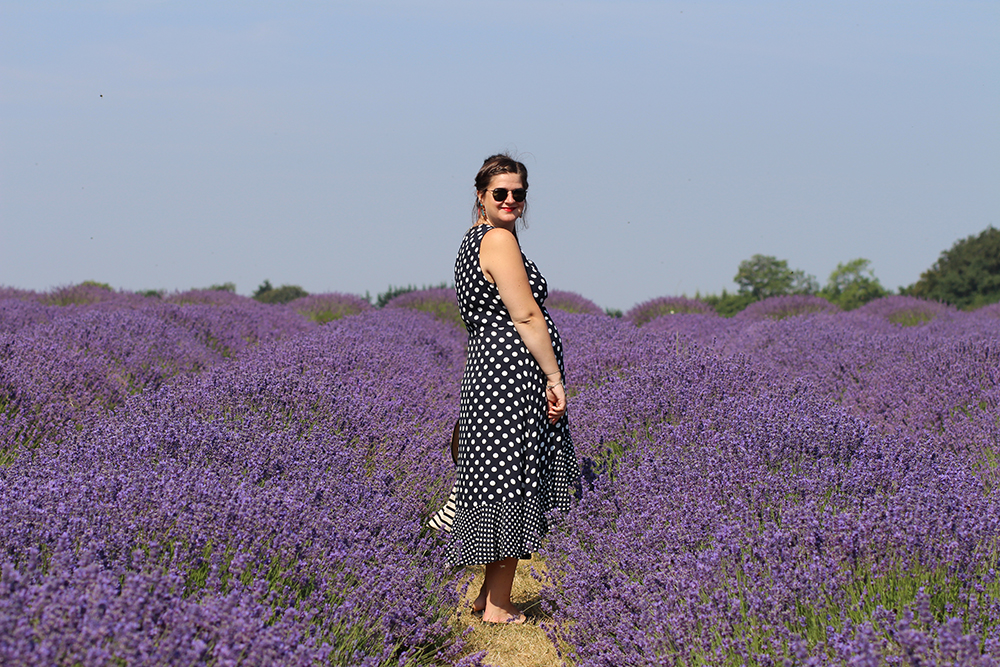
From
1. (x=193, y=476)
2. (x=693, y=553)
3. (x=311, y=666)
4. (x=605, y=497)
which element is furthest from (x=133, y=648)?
(x=605, y=497)

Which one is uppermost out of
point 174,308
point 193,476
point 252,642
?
point 174,308

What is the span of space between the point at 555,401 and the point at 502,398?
20 cm

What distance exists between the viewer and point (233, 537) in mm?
2301

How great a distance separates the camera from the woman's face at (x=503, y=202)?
328cm

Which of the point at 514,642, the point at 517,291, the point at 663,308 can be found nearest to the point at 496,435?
the point at 517,291

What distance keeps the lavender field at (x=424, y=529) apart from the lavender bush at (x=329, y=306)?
8.75 meters

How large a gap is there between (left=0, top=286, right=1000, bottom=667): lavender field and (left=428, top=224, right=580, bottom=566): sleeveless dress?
0.50 ft

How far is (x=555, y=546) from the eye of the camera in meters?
3.14

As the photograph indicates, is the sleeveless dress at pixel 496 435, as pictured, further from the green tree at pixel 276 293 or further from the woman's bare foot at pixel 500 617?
the green tree at pixel 276 293

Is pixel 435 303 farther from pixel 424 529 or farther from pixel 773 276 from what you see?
pixel 773 276

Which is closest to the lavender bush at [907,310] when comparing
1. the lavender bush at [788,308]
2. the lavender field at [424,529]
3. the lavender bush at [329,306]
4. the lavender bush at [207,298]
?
the lavender bush at [788,308]

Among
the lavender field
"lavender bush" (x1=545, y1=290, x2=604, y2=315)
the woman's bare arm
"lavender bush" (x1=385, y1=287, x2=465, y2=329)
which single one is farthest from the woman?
"lavender bush" (x1=545, y1=290, x2=604, y2=315)

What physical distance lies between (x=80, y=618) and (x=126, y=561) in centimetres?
48

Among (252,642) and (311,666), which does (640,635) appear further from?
(252,642)
